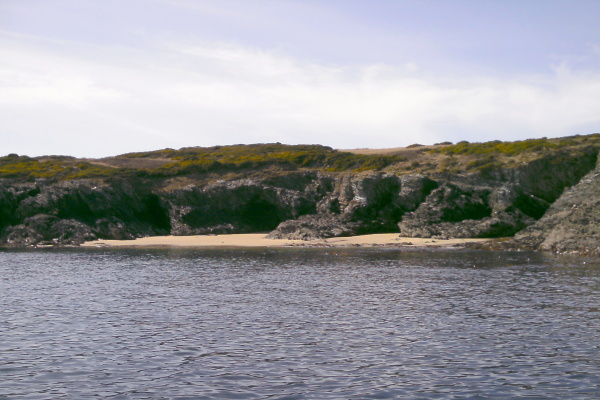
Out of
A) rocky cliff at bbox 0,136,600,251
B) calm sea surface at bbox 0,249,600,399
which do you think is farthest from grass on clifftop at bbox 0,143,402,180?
calm sea surface at bbox 0,249,600,399

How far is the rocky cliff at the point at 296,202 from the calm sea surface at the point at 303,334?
3267cm

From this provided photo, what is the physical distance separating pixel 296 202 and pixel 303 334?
64.4m

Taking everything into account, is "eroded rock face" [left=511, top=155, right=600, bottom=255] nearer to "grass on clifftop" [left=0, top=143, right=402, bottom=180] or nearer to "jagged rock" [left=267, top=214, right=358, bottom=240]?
"jagged rock" [left=267, top=214, right=358, bottom=240]

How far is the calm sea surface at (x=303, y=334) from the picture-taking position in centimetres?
Result: 1866

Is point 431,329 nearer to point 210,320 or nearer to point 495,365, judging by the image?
point 495,365

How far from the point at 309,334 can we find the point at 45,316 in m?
12.7

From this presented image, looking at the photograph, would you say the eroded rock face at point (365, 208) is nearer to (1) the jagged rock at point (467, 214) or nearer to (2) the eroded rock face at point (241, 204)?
(1) the jagged rock at point (467, 214)

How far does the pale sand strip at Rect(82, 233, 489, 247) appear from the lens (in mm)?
73625

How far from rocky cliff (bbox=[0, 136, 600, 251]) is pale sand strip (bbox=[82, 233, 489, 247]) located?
219cm

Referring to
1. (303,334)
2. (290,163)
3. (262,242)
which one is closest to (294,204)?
(262,242)

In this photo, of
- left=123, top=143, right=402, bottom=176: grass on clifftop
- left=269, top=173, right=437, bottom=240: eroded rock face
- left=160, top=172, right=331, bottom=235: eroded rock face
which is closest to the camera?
left=269, top=173, right=437, bottom=240: eroded rock face

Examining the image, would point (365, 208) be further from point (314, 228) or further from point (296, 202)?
point (296, 202)

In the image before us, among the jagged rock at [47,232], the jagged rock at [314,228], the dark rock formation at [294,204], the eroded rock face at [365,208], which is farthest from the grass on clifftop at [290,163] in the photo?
the jagged rock at [47,232]

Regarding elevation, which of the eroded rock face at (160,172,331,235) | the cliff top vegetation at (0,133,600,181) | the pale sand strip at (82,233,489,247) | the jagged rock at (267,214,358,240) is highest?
the cliff top vegetation at (0,133,600,181)
